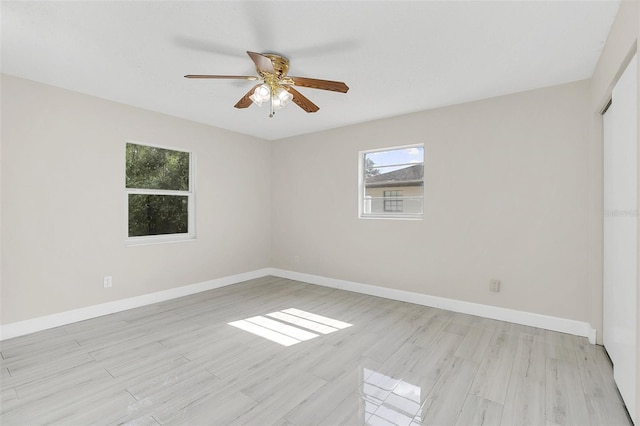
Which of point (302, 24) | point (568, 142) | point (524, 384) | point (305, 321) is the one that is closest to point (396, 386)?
point (524, 384)

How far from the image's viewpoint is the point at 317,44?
2.27 meters

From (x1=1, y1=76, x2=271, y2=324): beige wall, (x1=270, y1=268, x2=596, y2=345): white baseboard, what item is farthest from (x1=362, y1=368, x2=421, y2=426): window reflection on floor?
(x1=1, y1=76, x2=271, y2=324): beige wall

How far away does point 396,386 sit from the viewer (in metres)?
2.08

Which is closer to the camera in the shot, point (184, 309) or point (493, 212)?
point (493, 212)

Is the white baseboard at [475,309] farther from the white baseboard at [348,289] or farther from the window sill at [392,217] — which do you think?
the window sill at [392,217]

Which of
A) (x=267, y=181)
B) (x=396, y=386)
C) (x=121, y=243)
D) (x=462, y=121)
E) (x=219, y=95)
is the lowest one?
(x=396, y=386)

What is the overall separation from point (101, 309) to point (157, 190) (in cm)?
159

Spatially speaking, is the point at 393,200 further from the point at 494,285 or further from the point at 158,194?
the point at 158,194

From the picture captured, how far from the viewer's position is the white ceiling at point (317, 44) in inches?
74.4

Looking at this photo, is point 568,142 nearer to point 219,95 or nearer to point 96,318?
point 219,95

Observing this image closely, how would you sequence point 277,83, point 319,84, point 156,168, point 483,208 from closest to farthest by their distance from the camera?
point 319,84
point 277,83
point 483,208
point 156,168

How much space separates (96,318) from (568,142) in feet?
17.7

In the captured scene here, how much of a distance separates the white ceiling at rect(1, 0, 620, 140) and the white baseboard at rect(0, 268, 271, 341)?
243 cm

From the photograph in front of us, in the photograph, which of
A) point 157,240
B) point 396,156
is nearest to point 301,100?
point 396,156
